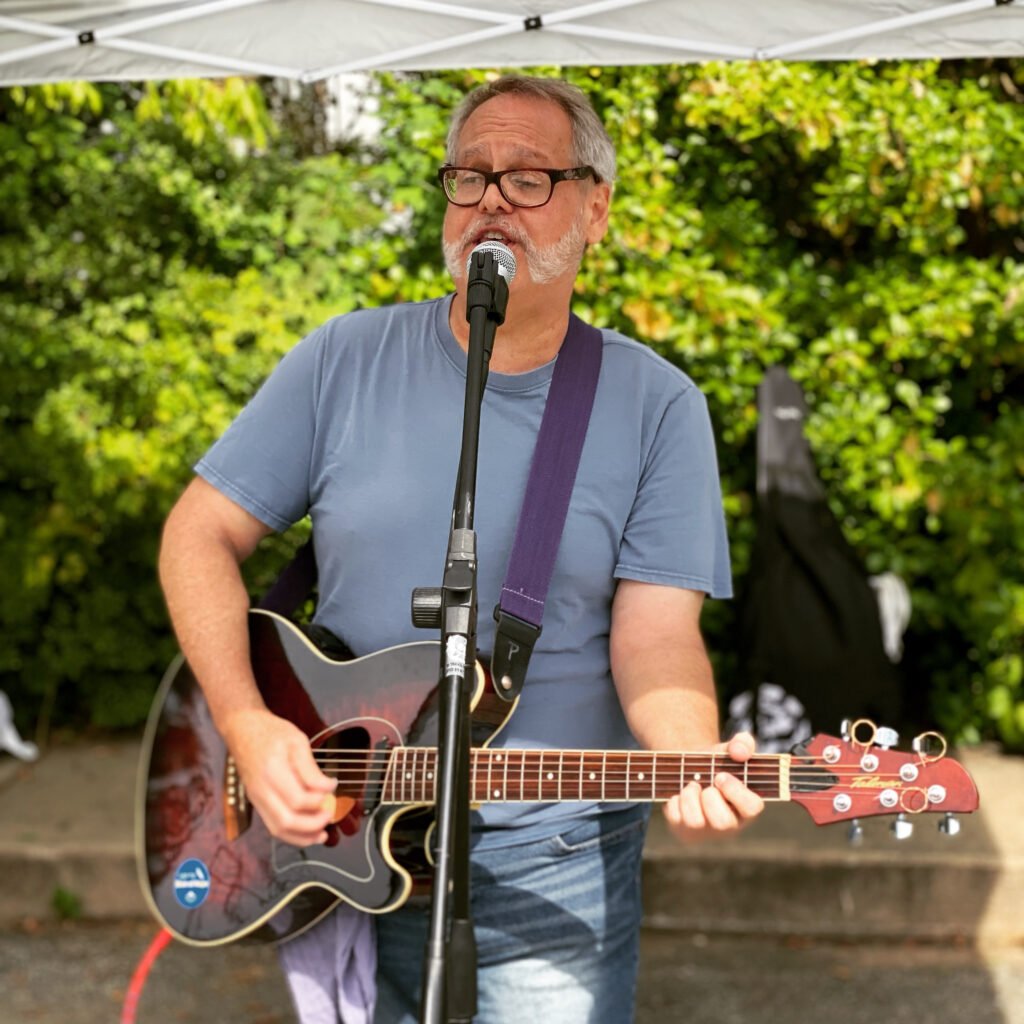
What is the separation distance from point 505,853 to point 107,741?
12.8ft

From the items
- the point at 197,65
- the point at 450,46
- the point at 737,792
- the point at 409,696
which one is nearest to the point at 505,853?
the point at 409,696

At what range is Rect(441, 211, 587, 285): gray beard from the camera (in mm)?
2184

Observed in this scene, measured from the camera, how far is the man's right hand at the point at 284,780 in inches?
74.9

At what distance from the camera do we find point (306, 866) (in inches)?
87.9

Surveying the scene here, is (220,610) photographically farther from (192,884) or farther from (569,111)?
(569,111)

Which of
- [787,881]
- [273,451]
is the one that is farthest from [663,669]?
[787,881]

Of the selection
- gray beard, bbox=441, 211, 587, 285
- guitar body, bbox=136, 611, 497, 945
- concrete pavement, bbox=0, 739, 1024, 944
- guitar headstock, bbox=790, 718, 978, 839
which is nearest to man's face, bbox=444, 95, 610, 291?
gray beard, bbox=441, 211, 587, 285

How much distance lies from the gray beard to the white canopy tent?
0.62m

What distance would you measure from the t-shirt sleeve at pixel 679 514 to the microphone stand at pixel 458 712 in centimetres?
54

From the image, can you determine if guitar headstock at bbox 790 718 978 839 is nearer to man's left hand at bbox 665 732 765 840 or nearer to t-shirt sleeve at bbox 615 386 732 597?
man's left hand at bbox 665 732 765 840

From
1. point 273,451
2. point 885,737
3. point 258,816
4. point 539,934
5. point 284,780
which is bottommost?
point 539,934

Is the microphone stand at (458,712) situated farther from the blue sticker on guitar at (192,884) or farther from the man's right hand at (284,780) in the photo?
the blue sticker on guitar at (192,884)

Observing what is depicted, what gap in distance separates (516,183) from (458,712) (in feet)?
3.24

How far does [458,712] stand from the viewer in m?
1.61
